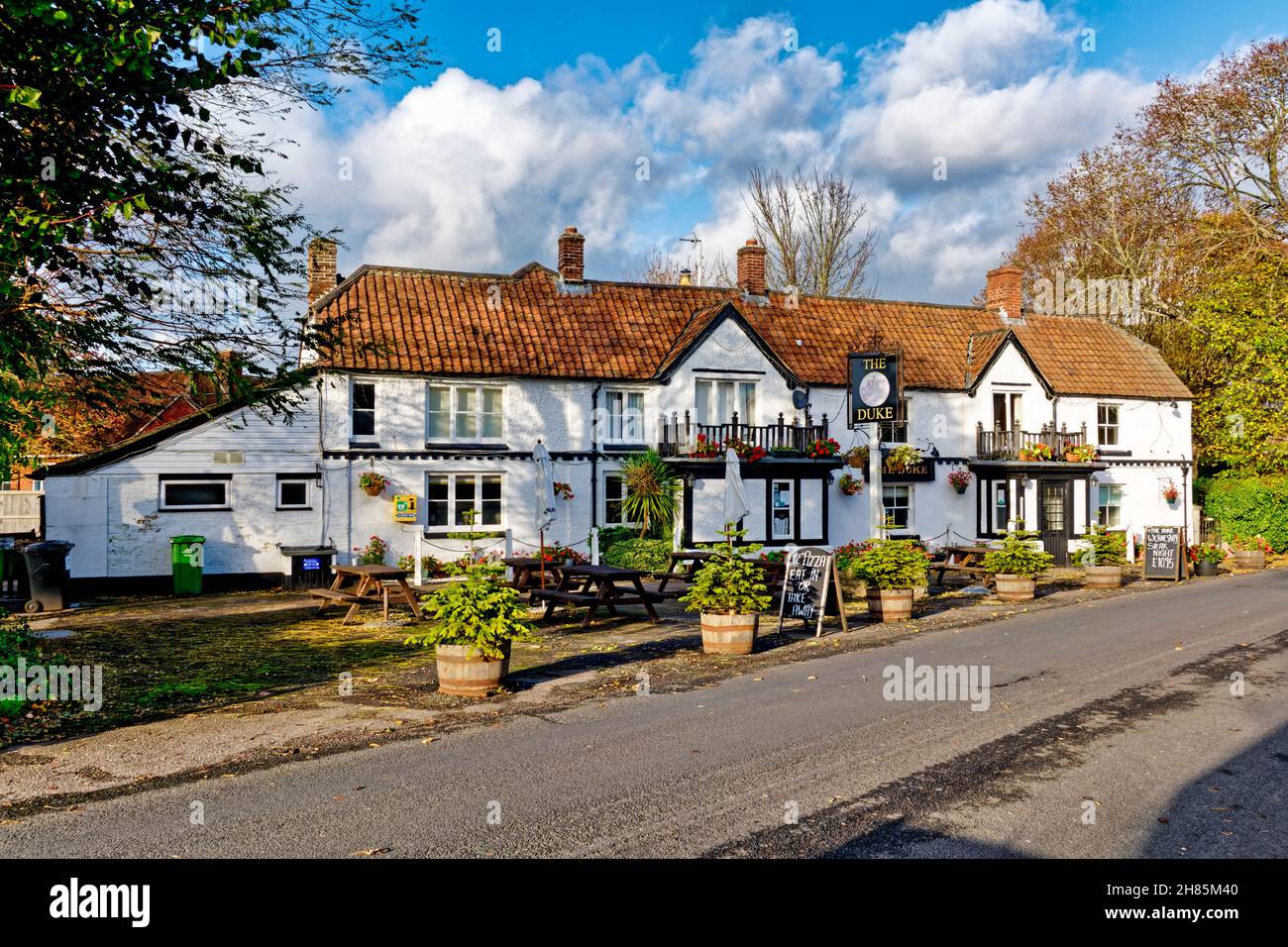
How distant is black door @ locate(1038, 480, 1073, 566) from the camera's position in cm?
3192

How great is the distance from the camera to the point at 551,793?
23.1 ft

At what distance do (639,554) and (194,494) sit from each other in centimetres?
1103

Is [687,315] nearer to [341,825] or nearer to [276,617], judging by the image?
[276,617]

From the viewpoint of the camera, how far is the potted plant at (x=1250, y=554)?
2898 centimetres

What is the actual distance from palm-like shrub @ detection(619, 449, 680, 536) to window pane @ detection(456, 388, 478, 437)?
4348 mm

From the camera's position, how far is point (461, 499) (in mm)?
25969

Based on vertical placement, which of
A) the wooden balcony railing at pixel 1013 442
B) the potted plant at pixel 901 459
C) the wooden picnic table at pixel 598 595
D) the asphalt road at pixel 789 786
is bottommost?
the asphalt road at pixel 789 786

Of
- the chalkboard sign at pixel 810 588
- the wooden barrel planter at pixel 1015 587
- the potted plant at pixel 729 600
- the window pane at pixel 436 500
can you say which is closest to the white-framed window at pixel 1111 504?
the wooden barrel planter at pixel 1015 587

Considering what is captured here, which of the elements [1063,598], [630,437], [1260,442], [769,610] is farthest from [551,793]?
[1260,442]

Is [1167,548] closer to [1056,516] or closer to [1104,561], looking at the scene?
[1104,561]

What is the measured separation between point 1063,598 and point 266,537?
18509 millimetres

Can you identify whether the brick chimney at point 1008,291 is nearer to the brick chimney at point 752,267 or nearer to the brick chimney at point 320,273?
the brick chimney at point 752,267

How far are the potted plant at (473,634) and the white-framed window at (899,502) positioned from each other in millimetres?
21708

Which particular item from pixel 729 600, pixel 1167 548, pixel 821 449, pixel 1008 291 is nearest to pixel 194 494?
pixel 729 600
